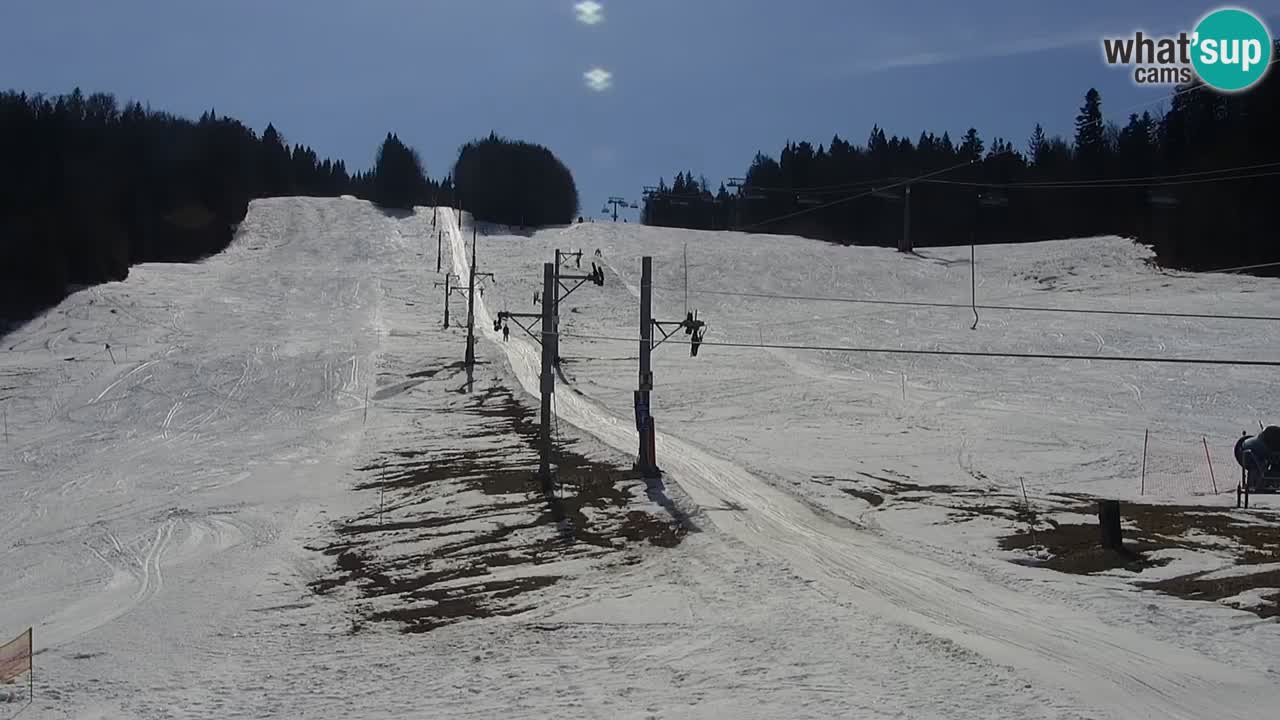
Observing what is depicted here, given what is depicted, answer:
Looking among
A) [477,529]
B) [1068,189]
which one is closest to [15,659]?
[477,529]

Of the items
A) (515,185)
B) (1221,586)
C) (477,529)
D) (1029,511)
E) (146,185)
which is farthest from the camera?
(515,185)

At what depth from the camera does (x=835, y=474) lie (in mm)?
29969

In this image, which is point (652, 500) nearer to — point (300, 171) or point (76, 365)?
point (76, 365)

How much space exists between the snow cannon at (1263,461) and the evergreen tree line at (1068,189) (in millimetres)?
56179

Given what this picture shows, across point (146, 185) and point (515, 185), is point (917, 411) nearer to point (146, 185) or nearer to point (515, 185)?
point (146, 185)

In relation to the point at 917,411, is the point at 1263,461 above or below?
above

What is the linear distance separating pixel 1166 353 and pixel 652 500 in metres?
34.3

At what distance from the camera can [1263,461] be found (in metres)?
24.0

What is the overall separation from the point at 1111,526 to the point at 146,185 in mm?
90650

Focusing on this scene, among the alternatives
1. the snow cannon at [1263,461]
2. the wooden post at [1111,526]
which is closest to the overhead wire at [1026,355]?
the snow cannon at [1263,461]

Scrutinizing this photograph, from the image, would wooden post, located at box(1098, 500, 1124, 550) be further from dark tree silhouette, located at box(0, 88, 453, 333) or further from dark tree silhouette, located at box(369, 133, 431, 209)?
dark tree silhouette, located at box(369, 133, 431, 209)

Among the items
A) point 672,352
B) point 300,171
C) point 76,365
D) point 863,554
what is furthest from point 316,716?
point 300,171

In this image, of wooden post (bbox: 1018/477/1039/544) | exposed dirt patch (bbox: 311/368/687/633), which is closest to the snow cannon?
wooden post (bbox: 1018/477/1039/544)

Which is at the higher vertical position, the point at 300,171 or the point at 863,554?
the point at 300,171
